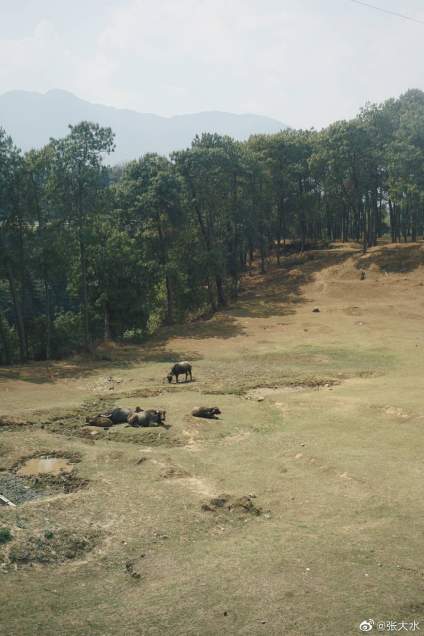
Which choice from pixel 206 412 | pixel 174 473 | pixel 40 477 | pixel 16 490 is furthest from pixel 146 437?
pixel 16 490

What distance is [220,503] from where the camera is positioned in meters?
15.8

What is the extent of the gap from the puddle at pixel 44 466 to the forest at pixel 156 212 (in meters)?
24.9

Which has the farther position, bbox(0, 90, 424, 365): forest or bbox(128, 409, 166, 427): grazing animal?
bbox(0, 90, 424, 365): forest

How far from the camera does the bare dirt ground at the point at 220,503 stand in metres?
11.0

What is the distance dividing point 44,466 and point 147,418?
5.41m

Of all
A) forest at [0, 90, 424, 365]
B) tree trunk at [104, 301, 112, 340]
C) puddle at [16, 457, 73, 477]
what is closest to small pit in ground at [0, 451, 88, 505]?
puddle at [16, 457, 73, 477]

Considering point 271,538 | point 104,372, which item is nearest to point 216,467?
point 271,538

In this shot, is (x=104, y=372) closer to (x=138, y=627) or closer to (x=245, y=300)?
(x=138, y=627)

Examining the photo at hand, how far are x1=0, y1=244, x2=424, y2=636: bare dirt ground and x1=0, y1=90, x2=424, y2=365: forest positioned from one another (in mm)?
13302

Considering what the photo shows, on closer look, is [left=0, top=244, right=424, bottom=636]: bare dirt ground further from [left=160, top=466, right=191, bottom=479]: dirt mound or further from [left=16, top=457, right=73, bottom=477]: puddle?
[left=16, top=457, right=73, bottom=477]: puddle

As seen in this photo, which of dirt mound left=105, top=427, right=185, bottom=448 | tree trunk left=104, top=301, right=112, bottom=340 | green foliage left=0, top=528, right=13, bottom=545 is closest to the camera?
green foliage left=0, top=528, right=13, bottom=545

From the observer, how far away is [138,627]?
34.1 feet

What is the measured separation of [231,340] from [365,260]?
32.7 meters

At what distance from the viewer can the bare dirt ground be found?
36.0 ft
